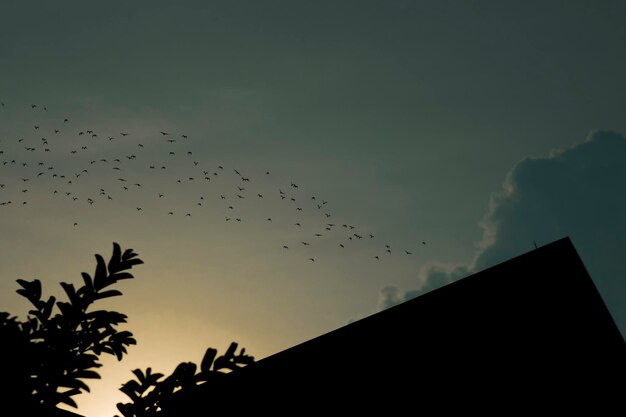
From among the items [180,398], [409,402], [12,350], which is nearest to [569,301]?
[409,402]

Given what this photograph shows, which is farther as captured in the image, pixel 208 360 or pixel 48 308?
pixel 48 308

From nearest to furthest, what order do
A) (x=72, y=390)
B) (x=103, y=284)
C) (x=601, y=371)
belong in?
(x=72, y=390) < (x=103, y=284) < (x=601, y=371)

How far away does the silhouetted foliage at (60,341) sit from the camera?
3607mm

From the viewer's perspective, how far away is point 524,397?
26.7 feet

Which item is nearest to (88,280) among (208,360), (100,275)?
(100,275)

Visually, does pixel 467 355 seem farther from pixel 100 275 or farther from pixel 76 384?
pixel 76 384

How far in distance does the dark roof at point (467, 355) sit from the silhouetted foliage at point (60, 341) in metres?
4.37

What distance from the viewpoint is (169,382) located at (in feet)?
A: 14.1

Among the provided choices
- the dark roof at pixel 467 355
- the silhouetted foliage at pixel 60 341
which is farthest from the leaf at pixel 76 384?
the dark roof at pixel 467 355

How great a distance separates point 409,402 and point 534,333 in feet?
7.51

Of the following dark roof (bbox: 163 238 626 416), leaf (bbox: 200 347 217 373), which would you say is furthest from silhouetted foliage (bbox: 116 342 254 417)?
dark roof (bbox: 163 238 626 416)

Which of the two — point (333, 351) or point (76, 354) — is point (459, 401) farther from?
point (76, 354)

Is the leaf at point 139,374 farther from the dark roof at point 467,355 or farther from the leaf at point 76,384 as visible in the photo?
the dark roof at point 467,355

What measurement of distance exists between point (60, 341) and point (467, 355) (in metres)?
6.43
